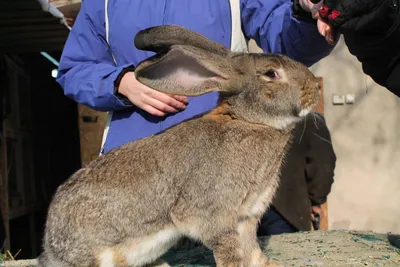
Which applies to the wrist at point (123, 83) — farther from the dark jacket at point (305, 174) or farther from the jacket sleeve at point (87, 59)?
the dark jacket at point (305, 174)

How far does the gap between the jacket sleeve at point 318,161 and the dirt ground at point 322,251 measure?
3.57 ft

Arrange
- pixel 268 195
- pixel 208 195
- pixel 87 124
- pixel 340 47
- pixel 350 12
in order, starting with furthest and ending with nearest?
pixel 340 47, pixel 87 124, pixel 268 195, pixel 208 195, pixel 350 12

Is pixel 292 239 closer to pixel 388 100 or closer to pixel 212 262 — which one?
pixel 212 262

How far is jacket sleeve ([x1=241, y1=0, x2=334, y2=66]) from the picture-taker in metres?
2.56

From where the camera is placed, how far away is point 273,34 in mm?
2730

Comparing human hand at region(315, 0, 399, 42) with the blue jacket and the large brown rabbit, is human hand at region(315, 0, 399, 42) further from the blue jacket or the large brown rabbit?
the blue jacket

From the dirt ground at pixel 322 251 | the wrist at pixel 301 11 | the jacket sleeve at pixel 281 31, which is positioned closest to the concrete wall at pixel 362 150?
the dirt ground at pixel 322 251

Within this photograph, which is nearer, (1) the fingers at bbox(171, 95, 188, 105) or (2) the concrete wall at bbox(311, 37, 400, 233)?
(1) the fingers at bbox(171, 95, 188, 105)

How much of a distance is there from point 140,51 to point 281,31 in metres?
0.64

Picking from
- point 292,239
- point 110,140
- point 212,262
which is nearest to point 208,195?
point 212,262

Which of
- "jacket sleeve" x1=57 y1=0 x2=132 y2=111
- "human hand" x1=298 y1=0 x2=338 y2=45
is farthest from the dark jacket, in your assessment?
"human hand" x1=298 y1=0 x2=338 y2=45

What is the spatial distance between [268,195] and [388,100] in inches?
199

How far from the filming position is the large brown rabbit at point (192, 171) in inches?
88.2

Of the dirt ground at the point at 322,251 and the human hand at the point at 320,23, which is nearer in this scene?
the human hand at the point at 320,23
